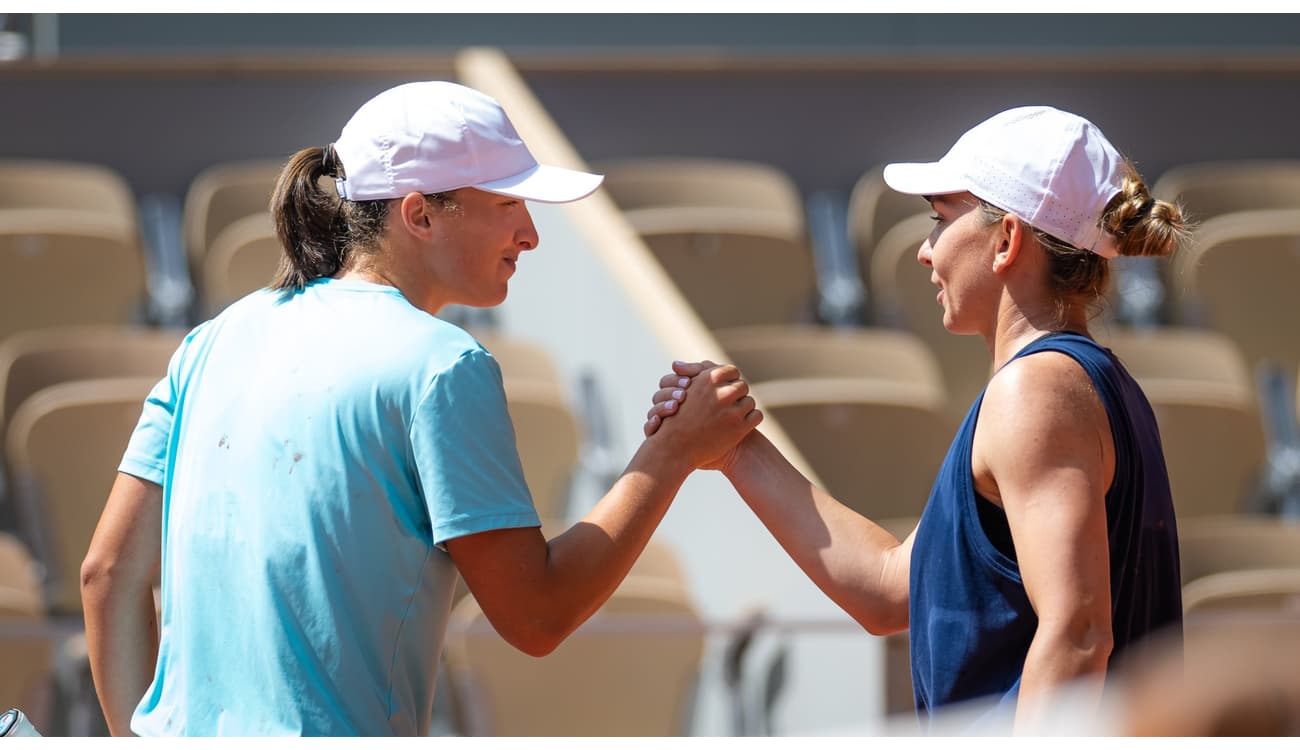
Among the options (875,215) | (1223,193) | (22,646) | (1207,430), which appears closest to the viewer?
(22,646)

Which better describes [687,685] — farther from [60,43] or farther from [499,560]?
[60,43]

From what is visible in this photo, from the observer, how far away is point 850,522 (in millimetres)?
1972

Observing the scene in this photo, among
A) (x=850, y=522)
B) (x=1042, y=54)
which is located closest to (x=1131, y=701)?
(x=850, y=522)

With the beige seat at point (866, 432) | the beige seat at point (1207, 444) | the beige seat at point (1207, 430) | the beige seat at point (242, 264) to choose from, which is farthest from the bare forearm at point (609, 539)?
the beige seat at point (242, 264)

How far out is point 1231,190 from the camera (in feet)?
17.2

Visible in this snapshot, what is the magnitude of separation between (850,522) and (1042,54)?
4.64m

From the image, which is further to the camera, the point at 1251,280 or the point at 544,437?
the point at 1251,280

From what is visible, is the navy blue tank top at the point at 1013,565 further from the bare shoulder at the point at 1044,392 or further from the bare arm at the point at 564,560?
the bare arm at the point at 564,560

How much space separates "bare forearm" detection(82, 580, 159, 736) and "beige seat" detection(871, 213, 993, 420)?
3.06 metres

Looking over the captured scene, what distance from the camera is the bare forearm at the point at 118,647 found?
5.78 ft

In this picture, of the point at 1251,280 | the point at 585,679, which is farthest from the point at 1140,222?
the point at 1251,280

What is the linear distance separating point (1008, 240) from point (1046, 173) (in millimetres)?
82

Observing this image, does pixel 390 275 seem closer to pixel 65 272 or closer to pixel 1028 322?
pixel 1028 322

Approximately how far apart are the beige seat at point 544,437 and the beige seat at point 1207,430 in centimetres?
129
